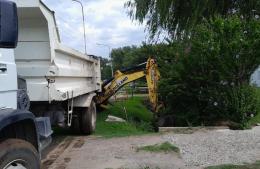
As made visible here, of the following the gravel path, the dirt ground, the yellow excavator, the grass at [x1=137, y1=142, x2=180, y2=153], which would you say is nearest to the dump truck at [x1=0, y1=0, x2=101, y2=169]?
the dirt ground

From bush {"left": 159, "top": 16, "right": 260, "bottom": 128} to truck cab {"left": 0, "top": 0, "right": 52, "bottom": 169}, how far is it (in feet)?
32.0

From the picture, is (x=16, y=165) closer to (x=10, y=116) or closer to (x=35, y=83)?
(x=10, y=116)

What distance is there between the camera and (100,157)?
9.69m

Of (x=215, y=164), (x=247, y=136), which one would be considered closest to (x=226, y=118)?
(x=247, y=136)

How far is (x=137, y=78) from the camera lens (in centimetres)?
1978

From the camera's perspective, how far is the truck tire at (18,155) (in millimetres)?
5078

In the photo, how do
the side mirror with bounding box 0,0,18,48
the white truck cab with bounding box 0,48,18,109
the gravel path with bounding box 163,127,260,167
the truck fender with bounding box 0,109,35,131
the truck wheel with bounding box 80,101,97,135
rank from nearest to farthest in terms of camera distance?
the side mirror with bounding box 0,0,18,48 < the truck fender with bounding box 0,109,35,131 < the white truck cab with bounding box 0,48,18,109 < the gravel path with bounding box 163,127,260,167 < the truck wheel with bounding box 80,101,97,135

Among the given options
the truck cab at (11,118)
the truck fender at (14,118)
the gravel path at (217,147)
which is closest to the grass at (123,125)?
the gravel path at (217,147)

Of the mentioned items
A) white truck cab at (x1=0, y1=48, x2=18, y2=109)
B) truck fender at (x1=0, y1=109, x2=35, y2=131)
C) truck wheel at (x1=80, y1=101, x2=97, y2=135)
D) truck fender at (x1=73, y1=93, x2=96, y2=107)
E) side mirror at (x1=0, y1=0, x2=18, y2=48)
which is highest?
side mirror at (x1=0, y1=0, x2=18, y2=48)

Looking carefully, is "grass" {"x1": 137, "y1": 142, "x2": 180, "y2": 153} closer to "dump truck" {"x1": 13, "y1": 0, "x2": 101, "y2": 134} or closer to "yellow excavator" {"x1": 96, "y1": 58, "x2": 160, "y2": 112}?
"dump truck" {"x1": 13, "y1": 0, "x2": 101, "y2": 134}

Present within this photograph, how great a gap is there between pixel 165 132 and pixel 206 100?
3.17 m

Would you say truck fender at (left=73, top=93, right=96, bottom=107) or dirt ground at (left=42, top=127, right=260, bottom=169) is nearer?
dirt ground at (left=42, top=127, right=260, bottom=169)

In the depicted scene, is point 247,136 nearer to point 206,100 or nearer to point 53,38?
point 206,100

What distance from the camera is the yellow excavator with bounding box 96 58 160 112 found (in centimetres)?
1875
